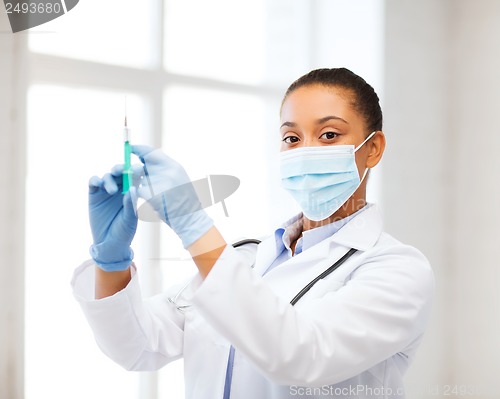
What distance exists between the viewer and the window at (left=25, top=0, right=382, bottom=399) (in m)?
1.24

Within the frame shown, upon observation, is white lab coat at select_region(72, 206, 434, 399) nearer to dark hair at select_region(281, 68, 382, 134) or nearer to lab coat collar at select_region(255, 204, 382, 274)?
lab coat collar at select_region(255, 204, 382, 274)

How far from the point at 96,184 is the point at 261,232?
85 cm

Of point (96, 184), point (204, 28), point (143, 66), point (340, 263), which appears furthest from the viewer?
point (204, 28)

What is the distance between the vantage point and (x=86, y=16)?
1290 millimetres

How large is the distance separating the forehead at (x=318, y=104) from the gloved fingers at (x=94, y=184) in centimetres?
39

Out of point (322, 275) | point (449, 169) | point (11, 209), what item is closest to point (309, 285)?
point (322, 275)

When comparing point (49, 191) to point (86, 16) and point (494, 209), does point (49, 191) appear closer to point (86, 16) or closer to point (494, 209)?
point (86, 16)

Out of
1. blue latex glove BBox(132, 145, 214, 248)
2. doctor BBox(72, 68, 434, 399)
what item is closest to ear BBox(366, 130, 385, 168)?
doctor BBox(72, 68, 434, 399)

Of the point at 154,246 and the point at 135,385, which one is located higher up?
the point at 154,246

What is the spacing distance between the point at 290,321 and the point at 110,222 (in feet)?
1.09

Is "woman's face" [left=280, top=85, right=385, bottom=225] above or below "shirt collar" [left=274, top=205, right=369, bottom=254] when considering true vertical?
above

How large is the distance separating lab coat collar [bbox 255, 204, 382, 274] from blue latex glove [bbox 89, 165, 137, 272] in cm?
30

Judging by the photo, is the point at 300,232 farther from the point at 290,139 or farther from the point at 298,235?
the point at 290,139

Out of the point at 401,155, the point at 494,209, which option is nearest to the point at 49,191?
the point at 401,155
